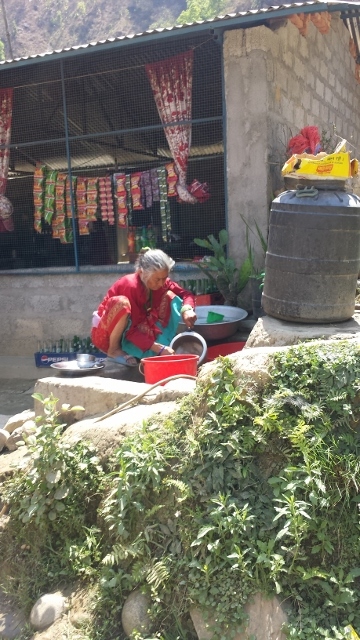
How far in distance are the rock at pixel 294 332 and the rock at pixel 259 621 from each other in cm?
156

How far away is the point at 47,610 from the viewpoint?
2.58m

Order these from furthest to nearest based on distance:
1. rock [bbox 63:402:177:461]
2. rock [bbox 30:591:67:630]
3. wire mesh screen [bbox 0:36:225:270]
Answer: wire mesh screen [bbox 0:36:225:270] → rock [bbox 63:402:177:461] → rock [bbox 30:591:67:630]

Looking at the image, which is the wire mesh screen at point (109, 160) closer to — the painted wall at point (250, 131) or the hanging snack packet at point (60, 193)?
the hanging snack packet at point (60, 193)

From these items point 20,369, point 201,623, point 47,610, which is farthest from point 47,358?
point 201,623

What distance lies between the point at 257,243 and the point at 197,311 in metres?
0.98

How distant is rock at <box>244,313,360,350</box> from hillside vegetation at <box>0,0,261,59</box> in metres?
60.4

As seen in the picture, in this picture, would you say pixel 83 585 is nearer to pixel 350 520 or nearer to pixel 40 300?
pixel 350 520

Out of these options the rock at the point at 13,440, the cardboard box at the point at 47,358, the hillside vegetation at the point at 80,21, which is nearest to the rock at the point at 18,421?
the rock at the point at 13,440

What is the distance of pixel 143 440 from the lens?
110 inches

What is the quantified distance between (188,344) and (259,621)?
2.59 meters

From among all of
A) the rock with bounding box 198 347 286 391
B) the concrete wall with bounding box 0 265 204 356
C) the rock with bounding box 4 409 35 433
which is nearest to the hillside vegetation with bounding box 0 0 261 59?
the concrete wall with bounding box 0 265 204 356

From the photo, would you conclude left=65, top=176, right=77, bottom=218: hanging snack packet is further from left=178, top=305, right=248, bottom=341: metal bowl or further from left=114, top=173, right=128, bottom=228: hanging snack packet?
left=178, top=305, right=248, bottom=341: metal bowl

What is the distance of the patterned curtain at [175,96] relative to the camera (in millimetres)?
6422

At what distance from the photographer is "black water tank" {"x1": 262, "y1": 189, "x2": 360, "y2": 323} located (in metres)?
3.67
